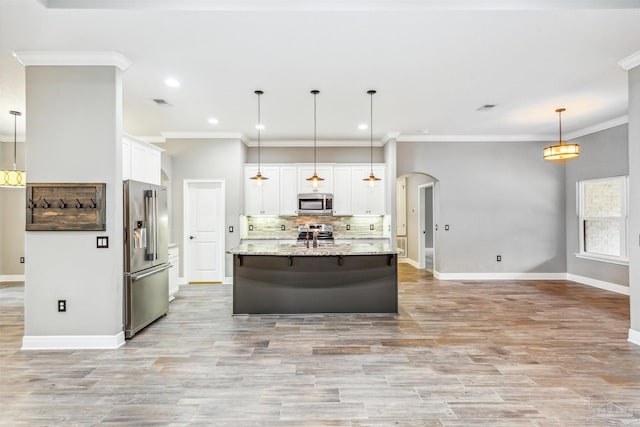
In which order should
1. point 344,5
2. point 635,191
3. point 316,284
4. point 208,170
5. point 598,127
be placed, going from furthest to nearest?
point 208,170
point 598,127
point 316,284
point 635,191
point 344,5

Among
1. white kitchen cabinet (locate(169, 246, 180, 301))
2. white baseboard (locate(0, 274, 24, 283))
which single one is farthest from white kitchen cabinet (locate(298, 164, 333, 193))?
white baseboard (locate(0, 274, 24, 283))

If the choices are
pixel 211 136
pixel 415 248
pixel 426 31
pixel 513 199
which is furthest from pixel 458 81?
pixel 415 248

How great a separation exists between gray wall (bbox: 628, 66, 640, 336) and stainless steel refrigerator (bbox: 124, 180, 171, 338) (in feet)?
17.3

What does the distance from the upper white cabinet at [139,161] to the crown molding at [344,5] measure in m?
1.58

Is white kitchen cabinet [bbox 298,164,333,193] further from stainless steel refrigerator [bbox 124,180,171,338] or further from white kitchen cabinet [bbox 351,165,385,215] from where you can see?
stainless steel refrigerator [bbox 124,180,171,338]

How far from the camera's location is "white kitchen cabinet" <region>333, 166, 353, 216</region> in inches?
286

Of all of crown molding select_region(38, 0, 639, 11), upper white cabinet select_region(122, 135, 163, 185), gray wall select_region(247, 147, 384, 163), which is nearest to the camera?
crown molding select_region(38, 0, 639, 11)

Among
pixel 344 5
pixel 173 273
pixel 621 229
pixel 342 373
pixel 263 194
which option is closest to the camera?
Result: pixel 344 5

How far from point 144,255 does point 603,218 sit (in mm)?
7565

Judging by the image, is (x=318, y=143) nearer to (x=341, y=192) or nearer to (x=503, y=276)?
(x=341, y=192)

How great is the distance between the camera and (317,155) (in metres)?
7.54

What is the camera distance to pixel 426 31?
3.06m

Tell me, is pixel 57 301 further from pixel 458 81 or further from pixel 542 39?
pixel 542 39

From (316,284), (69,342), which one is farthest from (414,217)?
(69,342)
